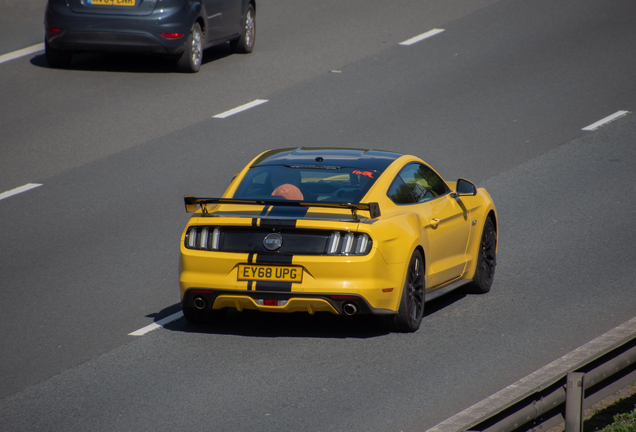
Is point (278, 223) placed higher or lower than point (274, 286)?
higher

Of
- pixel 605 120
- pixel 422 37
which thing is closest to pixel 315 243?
pixel 605 120

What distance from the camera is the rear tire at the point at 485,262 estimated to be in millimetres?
9797

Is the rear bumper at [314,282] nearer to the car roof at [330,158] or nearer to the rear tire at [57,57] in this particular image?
the car roof at [330,158]

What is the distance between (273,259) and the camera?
7.78 meters

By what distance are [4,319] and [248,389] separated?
281cm

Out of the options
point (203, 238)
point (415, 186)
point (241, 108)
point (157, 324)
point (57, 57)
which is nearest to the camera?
point (203, 238)

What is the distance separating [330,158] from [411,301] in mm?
1410

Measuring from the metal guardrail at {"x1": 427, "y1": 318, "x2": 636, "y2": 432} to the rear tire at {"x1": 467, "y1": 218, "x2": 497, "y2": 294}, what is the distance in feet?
9.72

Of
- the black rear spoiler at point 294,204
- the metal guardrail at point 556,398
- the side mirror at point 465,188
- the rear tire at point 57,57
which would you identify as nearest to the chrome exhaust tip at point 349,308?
the black rear spoiler at point 294,204

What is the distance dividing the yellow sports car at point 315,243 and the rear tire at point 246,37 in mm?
11771

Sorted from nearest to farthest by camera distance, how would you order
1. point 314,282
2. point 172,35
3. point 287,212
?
point 314,282 → point 287,212 → point 172,35

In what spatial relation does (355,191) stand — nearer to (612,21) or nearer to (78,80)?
(78,80)

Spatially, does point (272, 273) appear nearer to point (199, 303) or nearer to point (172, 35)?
point (199, 303)

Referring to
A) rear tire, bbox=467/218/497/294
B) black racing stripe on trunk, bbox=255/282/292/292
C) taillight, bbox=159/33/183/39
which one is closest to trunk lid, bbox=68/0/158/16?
taillight, bbox=159/33/183/39
